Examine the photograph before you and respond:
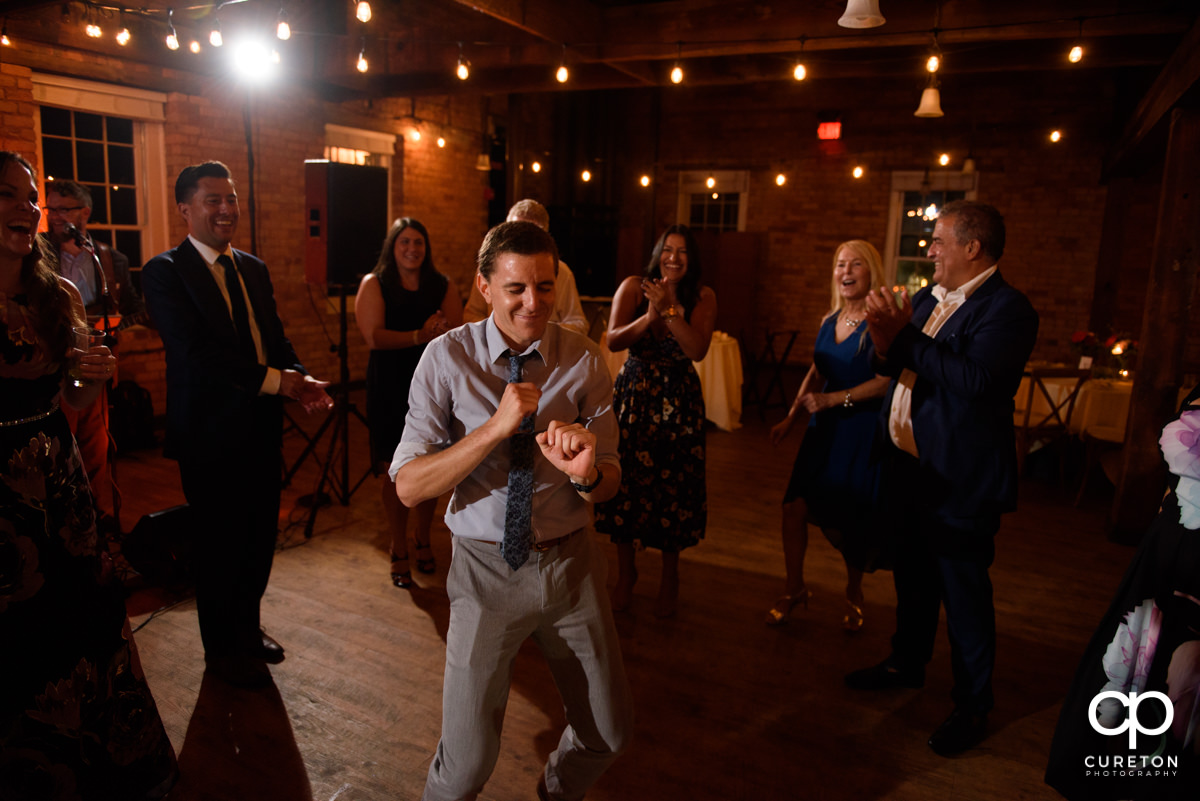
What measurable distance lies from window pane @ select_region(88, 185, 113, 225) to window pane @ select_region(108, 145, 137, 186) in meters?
0.12

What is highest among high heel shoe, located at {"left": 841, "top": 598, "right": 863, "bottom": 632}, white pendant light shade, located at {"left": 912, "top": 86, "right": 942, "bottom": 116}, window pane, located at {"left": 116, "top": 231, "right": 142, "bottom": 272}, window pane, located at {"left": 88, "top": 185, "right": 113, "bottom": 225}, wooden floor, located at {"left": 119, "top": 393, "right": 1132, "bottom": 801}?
white pendant light shade, located at {"left": 912, "top": 86, "right": 942, "bottom": 116}

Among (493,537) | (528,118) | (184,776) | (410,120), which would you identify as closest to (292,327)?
(410,120)

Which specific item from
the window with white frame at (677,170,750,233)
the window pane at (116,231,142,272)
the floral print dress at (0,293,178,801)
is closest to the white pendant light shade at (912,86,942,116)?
the window with white frame at (677,170,750,233)

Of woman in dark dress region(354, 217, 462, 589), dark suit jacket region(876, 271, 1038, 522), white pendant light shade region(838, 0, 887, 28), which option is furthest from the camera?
woman in dark dress region(354, 217, 462, 589)

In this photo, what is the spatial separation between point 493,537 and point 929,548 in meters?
1.55

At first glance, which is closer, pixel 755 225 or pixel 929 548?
pixel 929 548

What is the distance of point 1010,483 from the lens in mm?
2385

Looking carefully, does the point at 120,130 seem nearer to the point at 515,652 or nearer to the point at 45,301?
the point at 45,301

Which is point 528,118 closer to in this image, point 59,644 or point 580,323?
point 580,323

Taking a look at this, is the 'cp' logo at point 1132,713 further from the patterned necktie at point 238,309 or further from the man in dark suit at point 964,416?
the patterned necktie at point 238,309

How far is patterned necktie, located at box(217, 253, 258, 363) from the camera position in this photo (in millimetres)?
2658

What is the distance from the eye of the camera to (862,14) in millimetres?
3174

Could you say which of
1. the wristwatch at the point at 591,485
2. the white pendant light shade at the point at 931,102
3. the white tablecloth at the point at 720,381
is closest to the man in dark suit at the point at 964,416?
the wristwatch at the point at 591,485

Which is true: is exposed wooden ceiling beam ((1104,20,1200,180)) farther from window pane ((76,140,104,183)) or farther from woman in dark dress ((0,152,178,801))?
window pane ((76,140,104,183))
